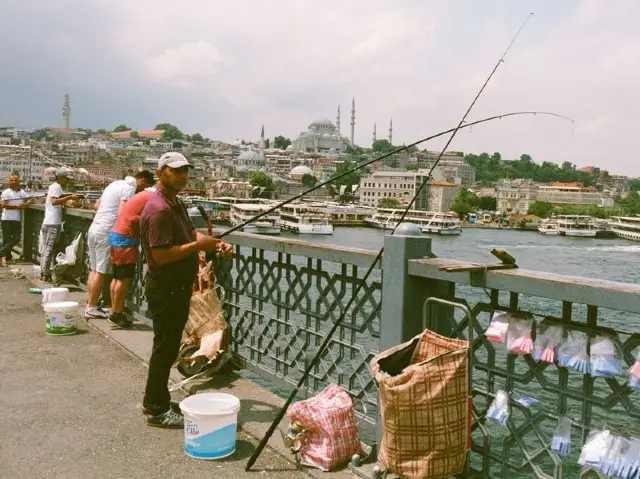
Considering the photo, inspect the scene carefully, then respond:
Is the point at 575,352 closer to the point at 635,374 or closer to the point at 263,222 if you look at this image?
the point at 635,374

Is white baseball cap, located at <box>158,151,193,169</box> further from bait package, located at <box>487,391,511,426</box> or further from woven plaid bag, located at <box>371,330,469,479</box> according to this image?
bait package, located at <box>487,391,511,426</box>

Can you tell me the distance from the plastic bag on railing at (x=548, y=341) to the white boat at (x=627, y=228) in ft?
411

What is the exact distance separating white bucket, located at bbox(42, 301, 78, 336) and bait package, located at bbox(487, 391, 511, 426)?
178 inches

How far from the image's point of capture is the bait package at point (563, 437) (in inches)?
107

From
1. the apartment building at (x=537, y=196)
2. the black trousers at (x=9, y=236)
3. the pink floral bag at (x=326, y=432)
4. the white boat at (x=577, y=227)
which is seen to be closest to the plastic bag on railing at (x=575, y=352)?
the pink floral bag at (x=326, y=432)

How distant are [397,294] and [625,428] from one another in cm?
124

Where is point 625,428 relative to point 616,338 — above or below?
below

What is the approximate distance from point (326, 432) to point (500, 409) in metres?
1.03

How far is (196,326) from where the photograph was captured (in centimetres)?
503

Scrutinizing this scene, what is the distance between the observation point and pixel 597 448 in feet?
8.41

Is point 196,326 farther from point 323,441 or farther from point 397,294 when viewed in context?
point 397,294

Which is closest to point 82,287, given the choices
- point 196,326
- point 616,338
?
point 196,326

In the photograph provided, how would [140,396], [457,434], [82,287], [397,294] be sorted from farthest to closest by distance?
[82,287] → [140,396] → [397,294] → [457,434]

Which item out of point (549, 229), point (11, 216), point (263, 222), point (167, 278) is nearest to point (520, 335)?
point (167, 278)
